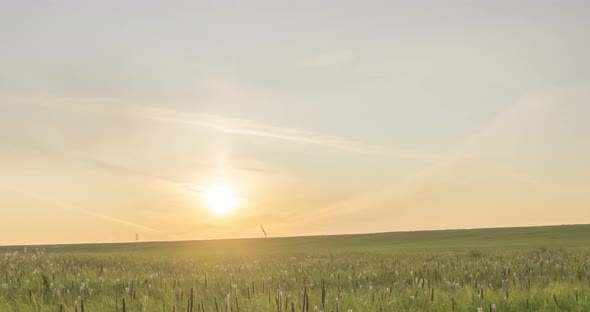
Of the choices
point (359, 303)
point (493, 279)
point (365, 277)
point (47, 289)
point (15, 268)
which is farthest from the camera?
point (15, 268)

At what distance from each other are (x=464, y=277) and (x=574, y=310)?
17.6 ft

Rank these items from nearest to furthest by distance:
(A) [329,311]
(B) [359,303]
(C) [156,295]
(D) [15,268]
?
(A) [329,311] < (B) [359,303] < (C) [156,295] < (D) [15,268]

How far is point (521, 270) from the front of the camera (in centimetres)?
1245

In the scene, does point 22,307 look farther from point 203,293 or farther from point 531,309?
point 531,309

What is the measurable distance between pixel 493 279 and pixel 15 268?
9.47m

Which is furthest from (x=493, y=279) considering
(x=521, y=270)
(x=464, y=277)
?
(x=521, y=270)

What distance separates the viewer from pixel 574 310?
571 cm

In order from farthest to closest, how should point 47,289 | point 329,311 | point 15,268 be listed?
point 15,268 < point 47,289 < point 329,311

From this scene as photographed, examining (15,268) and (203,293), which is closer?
(203,293)

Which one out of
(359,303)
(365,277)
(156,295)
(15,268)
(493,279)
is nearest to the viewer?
(359,303)

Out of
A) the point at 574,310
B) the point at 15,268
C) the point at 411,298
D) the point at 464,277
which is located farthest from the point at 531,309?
the point at 15,268

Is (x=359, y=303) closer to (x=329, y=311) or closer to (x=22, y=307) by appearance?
(x=329, y=311)

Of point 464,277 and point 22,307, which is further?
point 464,277

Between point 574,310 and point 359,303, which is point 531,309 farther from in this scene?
point 359,303
